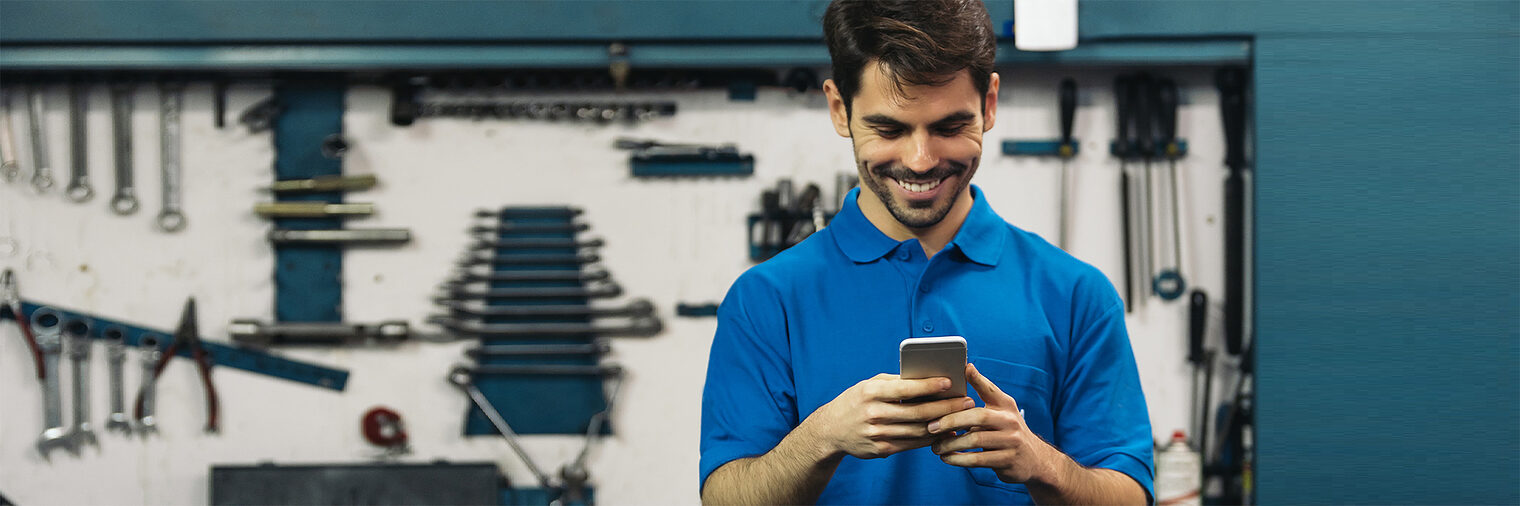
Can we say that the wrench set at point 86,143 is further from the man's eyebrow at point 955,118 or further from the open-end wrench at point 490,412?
the man's eyebrow at point 955,118

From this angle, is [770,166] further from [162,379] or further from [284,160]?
[162,379]

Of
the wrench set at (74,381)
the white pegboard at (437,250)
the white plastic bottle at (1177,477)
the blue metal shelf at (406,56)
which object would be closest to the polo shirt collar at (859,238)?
the blue metal shelf at (406,56)

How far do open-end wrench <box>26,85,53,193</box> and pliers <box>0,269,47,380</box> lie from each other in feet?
0.73

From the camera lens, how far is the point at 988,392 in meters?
0.97

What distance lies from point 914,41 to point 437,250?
1.70 meters

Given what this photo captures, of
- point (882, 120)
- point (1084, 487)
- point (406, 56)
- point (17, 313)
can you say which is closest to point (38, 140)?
point (17, 313)

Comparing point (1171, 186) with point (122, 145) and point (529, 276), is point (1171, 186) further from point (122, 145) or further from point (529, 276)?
point (122, 145)

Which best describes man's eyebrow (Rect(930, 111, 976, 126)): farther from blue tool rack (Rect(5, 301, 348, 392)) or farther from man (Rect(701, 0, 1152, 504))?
blue tool rack (Rect(5, 301, 348, 392))

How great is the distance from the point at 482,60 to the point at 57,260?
114 centimetres

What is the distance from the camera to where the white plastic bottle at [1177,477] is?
2.35 metres

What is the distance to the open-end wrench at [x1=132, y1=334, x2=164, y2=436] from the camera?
2.42m

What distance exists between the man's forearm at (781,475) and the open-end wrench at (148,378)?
188cm

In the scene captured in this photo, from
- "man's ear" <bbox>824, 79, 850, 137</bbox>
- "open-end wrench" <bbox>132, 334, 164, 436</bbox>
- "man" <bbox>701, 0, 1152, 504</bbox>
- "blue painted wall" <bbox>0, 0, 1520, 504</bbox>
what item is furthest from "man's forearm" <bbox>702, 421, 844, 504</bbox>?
"open-end wrench" <bbox>132, 334, 164, 436</bbox>

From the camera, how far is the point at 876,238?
1.15m
